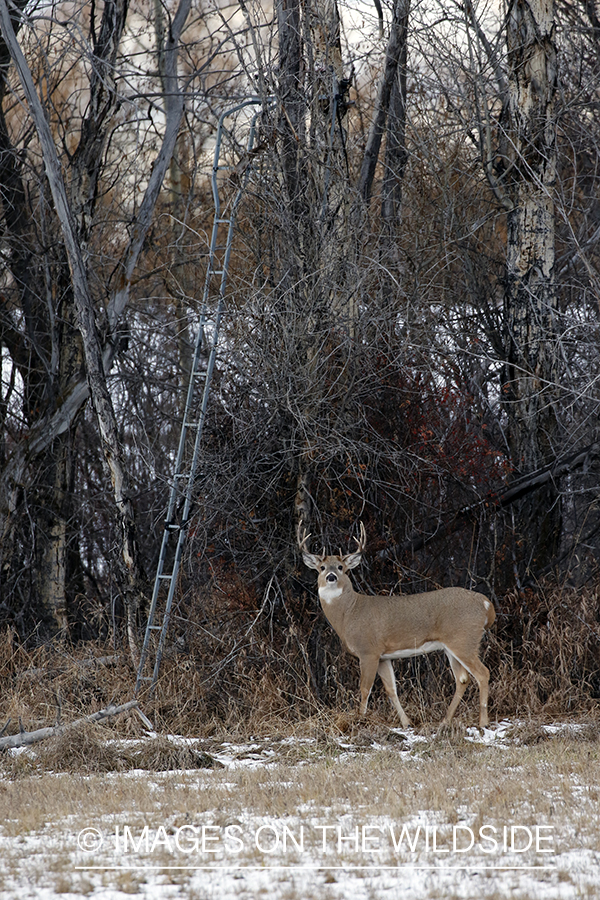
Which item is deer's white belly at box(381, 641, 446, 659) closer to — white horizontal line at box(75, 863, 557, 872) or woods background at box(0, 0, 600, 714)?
woods background at box(0, 0, 600, 714)

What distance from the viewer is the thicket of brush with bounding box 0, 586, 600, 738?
940 cm

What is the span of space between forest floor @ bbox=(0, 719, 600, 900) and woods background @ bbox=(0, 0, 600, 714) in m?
1.51

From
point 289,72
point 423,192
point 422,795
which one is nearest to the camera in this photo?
point 422,795

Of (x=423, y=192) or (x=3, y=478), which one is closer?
(x=3, y=478)

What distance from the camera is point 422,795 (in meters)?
6.36

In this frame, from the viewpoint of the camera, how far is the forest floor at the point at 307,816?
15.9 ft

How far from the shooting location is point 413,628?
29.8 ft

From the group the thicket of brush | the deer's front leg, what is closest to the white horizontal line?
the thicket of brush

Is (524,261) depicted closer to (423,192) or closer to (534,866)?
(423,192)

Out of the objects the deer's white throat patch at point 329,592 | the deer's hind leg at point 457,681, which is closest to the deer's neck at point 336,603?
the deer's white throat patch at point 329,592

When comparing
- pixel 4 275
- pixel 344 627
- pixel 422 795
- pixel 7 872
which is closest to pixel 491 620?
pixel 344 627

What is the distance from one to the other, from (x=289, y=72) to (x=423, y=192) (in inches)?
137

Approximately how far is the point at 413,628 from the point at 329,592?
79 centimetres

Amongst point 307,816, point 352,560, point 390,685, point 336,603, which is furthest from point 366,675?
point 307,816
